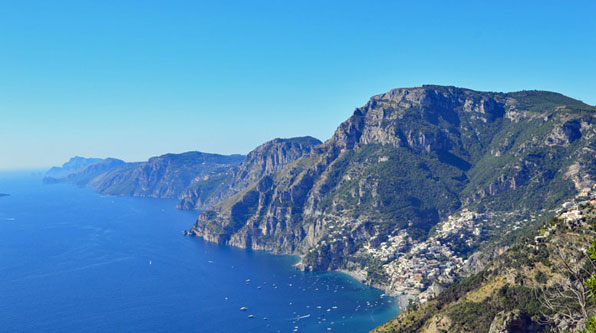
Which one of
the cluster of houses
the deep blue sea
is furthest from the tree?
the deep blue sea

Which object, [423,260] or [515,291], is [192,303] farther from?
[515,291]

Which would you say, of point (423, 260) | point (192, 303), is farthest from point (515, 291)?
point (192, 303)

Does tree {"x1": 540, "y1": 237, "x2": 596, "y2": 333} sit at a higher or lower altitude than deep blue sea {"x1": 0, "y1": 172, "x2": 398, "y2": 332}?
higher

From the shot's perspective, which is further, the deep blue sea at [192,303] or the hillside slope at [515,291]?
the deep blue sea at [192,303]

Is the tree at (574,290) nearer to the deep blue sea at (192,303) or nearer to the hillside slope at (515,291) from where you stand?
the hillside slope at (515,291)

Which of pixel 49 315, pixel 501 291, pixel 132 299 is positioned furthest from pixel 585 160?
pixel 49 315

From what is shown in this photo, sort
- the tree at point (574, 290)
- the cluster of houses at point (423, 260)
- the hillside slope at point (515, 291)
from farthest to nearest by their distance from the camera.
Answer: the cluster of houses at point (423, 260) < the hillside slope at point (515, 291) < the tree at point (574, 290)

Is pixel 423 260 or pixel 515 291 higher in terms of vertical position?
pixel 515 291

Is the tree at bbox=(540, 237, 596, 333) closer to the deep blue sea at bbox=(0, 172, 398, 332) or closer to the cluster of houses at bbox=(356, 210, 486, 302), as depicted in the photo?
the cluster of houses at bbox=(356, 210, 486, 302)

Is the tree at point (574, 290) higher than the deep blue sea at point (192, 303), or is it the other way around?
the tree at point (574, 290)

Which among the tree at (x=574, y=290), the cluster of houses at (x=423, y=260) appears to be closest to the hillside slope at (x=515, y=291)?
the tree at (x=574, y=290)

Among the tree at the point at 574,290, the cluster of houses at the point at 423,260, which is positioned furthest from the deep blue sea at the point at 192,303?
the tree at the point at 574,290

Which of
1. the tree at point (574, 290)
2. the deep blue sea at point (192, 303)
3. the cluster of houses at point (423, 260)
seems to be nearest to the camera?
the tree at point (574, 290)

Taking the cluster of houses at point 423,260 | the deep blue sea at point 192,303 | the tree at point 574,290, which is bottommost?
the deep blue sea at point 192,303
